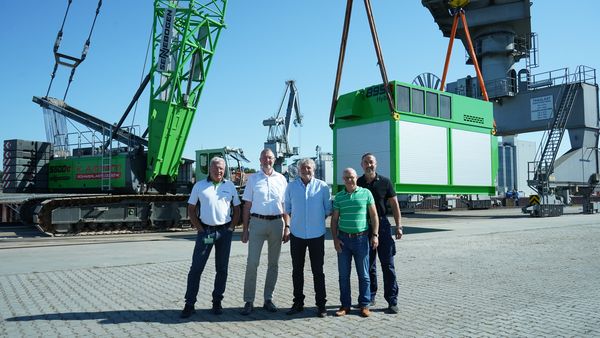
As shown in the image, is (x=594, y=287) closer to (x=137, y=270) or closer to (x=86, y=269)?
(x=137, y=270)

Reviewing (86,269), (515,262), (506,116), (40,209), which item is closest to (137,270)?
(86,269)

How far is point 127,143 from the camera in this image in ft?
58.5

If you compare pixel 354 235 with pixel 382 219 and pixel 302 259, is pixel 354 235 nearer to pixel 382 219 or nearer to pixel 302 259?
pixel 382 219

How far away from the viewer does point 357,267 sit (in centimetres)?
571

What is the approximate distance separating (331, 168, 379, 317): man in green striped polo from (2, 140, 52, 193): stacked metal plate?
47.7ft

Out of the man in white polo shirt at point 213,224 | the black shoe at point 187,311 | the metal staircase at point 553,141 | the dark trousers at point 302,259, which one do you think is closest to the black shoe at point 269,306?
the dark trousers at point 302,259

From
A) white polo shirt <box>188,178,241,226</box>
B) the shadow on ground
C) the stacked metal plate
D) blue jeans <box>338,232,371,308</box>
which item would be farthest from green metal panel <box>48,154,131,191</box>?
blue jeans <box>338,232,371,308</box>

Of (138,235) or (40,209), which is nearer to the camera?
(40,209)

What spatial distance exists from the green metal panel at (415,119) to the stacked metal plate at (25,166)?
10.3 metres

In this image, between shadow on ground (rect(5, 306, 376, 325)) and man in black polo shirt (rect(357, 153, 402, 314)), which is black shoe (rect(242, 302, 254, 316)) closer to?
shadow on ground (rect(5, 306, 376, 325))

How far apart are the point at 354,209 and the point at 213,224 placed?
1649mm

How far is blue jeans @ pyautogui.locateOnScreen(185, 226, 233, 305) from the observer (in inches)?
225

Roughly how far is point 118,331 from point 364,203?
9.67 ft

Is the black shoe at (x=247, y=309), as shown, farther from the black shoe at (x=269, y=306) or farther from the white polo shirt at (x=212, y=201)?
the white polo shirt at (x=212, y=201)
